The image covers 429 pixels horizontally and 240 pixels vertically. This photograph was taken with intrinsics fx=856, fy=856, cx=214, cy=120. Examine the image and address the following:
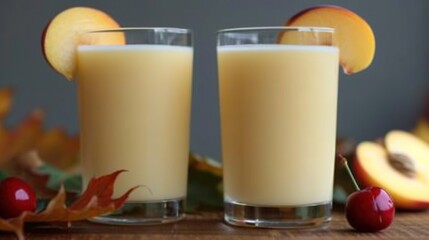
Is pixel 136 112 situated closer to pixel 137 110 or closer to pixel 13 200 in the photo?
pixel 137 110

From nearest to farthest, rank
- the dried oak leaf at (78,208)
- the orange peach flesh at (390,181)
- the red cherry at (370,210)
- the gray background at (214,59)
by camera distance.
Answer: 1. the dried oak leaf at (78,208)
2. the red cherry at (370,210)
3. the orange peach flesh at (390,181)
4. the gray background at (214,59)

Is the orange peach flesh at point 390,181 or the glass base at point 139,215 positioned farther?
the orange peach flesh at point 390,181

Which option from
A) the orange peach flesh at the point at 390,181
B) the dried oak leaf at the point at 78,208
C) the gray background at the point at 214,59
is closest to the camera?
the dried oak leaf at the point at 78,208

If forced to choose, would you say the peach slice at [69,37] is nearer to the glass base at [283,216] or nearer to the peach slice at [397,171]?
the glass base at [283,216]

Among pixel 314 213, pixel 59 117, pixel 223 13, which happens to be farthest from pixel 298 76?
pixel 59 117

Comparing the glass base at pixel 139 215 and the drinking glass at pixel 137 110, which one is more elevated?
the drinking glass at pixel 137 110

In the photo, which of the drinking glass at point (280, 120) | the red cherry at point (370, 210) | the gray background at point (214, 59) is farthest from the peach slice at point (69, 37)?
the gray background at point (214, 59)

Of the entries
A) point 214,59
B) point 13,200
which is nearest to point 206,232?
point 13,200
